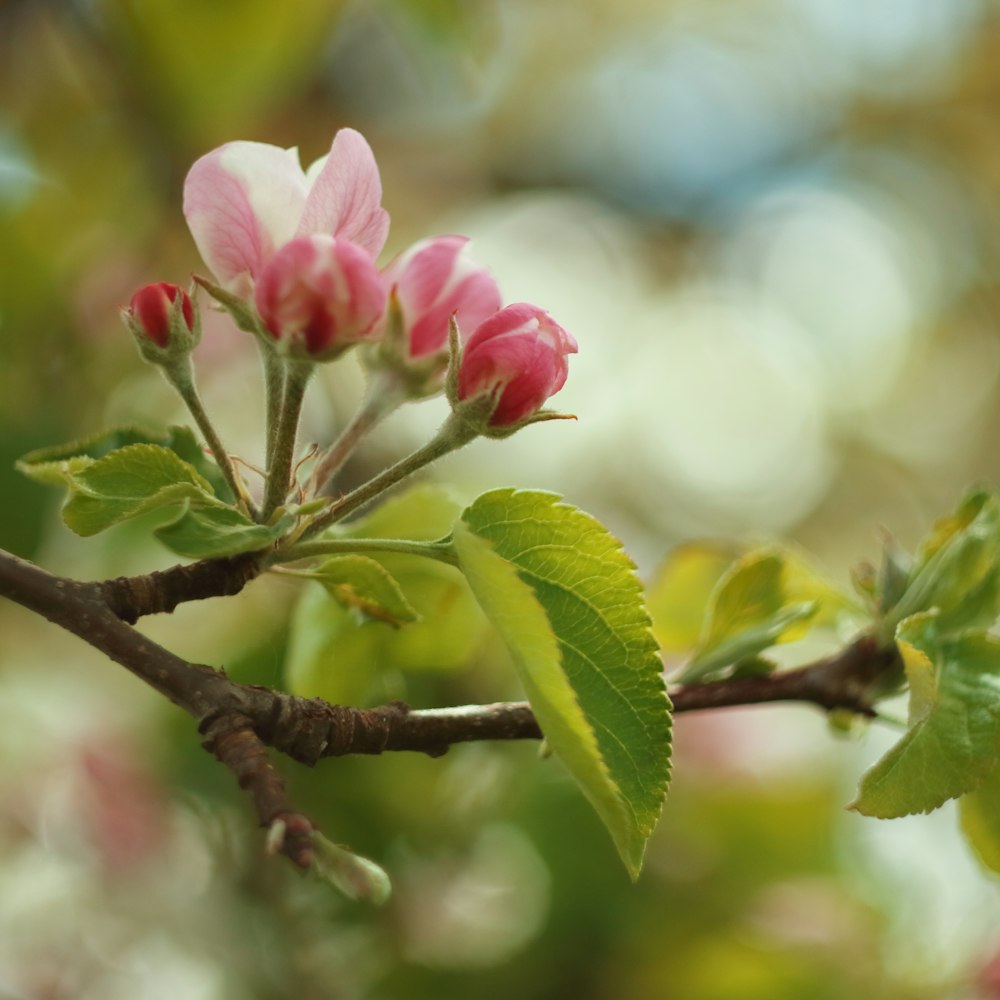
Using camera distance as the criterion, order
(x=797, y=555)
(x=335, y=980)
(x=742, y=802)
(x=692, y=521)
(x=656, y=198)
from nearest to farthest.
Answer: (x=797, y=555) < (x=335, y=980) < (x=742, y=802) < (x=692, y=521) < (x=656, y=198)

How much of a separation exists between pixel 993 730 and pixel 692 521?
265cm

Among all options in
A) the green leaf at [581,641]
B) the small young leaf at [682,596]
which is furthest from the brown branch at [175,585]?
the small young leaf at [682,596]

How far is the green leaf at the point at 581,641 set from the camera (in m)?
0.50

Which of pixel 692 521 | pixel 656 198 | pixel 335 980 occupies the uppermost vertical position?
pixel 656 198

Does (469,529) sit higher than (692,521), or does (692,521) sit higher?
(469,529)

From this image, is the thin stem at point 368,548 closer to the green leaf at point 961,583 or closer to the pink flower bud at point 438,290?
the pink flower bud at point 438,290

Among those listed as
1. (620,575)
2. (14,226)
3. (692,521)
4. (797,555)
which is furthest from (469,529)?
(692,521)

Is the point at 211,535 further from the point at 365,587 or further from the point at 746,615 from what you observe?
the point at 746,615

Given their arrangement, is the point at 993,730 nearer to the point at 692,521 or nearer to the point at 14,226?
the point at 14,226

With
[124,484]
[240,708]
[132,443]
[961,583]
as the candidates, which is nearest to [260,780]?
[240,708]

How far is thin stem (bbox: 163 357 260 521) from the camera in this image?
58cm

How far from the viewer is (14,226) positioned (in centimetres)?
142

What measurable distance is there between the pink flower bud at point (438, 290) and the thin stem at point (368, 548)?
0.30 feet

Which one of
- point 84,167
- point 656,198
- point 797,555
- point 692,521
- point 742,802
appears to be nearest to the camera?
point 797,555
